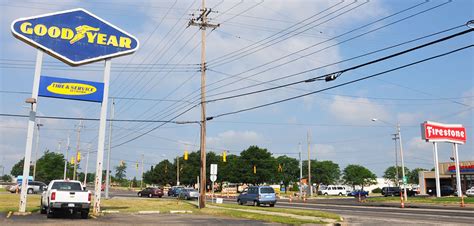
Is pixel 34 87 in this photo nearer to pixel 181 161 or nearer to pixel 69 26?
pixel 69 26

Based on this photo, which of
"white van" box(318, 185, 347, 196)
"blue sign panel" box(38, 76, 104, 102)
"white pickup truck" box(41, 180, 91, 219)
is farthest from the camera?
"white van" box(318, 185, 347, 196)

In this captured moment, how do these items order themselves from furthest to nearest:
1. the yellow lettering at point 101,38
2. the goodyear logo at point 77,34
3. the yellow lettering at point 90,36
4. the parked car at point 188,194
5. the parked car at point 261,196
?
the parked car at point 188,194 < the parked car at point 261,196 < the yellow lettering at point 101,38 < the yellow lettering at point 90,36 < the goodyear logo at point 77,34

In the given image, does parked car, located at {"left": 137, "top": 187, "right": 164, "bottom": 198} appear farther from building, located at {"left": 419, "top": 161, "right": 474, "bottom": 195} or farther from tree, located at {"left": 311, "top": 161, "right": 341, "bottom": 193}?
tree, located at {"left": 311, "top": 161, "right": 341, "bottom": 193}

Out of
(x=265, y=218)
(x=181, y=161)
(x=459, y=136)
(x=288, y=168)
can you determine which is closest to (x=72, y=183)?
(x=265, y=218)

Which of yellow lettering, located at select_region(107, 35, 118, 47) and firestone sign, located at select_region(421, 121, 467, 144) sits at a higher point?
yellow lettering, located at select_region(107, 35, 118, 47)

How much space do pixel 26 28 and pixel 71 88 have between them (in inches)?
148

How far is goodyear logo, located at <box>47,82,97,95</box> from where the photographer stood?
2308 cm

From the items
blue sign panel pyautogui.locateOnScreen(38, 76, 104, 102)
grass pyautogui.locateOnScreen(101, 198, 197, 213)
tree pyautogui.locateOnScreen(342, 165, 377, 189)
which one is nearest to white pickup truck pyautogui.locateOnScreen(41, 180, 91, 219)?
blue sign panel pyautogui.locateOnScreen(38, 76, 104, 102)

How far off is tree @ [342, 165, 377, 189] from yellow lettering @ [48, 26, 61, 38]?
436ft

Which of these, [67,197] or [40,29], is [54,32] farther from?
[67,197]

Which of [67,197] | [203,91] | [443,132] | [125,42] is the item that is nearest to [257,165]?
[443,132]

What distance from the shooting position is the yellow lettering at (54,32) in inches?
916

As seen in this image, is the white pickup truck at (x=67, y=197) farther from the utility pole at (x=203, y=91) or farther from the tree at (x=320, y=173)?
the tree at (x=320, y=173)

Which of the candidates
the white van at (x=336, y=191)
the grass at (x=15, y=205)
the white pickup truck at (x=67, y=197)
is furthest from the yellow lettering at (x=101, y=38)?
the white van at (x=336, y=191)
